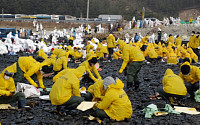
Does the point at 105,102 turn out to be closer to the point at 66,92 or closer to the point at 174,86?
the point at 66,92

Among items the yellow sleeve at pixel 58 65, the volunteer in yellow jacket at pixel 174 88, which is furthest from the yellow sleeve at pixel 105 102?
the yellow sleeve at pixel 58 65

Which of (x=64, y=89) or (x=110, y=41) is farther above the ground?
(x=110, y=41)

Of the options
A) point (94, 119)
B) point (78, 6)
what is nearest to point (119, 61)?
point (94, 119)

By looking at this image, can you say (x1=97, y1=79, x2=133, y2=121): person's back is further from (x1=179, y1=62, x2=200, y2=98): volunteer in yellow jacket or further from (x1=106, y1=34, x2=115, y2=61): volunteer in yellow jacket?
(x1=106, y1=34, x2=115, y2=61): volunteer in yellow jacket

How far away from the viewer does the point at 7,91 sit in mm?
5449

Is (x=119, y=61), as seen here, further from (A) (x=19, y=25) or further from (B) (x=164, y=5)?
(B) (x=164, y=5)

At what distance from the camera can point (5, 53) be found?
55.7ft

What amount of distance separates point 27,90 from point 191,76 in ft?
14.9

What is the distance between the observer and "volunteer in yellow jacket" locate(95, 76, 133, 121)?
4801 millimetres

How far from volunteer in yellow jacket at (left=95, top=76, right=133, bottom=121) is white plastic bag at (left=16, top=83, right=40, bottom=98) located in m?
2.62

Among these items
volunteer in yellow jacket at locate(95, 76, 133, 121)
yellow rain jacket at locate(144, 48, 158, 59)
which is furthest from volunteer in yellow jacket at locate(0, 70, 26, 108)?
yellow rain jacket at locate(144, 48, 158, 59)

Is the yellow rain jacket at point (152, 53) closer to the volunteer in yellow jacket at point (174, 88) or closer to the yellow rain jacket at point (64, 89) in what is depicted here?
the volunteer in yellow jacket at point (174, 88)

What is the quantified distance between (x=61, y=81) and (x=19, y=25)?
138 feet

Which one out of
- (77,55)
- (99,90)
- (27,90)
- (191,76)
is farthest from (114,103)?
(77,55)
